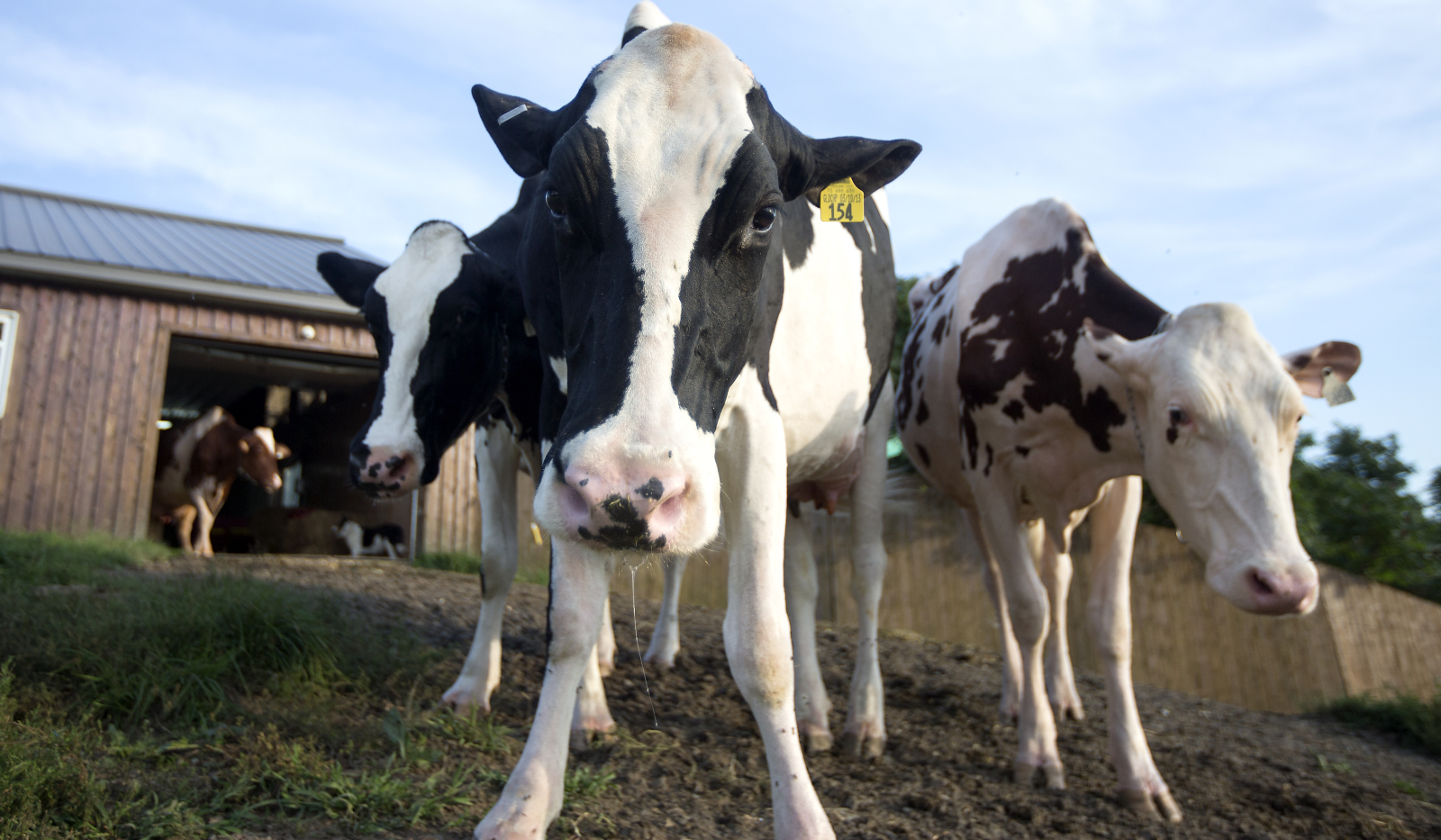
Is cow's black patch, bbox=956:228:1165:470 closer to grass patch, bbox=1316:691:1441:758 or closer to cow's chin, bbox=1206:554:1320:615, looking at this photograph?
cow's chin, bbox=1206:554:1320:615

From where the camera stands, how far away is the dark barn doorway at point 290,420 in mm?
13047

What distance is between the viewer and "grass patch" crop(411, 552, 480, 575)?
9.10 metres

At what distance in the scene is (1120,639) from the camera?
12.3 ft

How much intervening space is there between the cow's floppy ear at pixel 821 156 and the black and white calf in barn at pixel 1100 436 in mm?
1461

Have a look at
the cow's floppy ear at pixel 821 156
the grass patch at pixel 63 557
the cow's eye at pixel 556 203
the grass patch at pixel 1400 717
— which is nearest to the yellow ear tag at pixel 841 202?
the cow's floppy ear at pixel 821 156

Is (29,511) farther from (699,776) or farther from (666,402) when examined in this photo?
(666,402)

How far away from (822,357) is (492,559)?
5.32 feet

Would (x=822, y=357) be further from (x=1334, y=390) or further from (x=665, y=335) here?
(x=1334, y=390)

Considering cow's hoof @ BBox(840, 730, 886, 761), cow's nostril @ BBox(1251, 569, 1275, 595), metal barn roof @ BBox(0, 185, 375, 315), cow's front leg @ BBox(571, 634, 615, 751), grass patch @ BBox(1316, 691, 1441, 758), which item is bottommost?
grass patch @ BBox(1316, 691, 1441, 758)

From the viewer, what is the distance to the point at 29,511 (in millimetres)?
8945

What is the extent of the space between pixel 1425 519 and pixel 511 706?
17345 mm

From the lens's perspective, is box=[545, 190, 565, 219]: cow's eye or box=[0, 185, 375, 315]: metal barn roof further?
box=[0, 185, 375, 315]: metal barn roof

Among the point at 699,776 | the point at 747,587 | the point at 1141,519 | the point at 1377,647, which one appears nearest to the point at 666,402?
the point at 747,587

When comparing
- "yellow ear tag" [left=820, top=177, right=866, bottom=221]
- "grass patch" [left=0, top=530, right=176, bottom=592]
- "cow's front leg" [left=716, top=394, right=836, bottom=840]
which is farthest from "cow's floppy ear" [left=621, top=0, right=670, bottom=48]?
"grass patch" [left=0, top=530, right=176, bottom=592]
